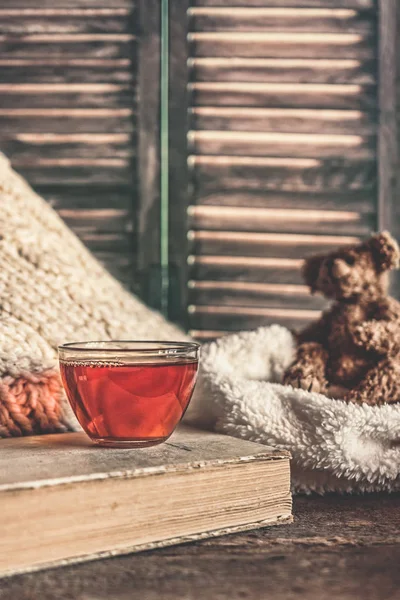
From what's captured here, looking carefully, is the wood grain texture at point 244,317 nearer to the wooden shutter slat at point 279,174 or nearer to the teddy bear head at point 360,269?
the wooden shutter slat at point 279,174

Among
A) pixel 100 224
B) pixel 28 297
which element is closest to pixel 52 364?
pixel 28 297

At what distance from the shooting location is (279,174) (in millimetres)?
1384

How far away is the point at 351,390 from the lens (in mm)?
748

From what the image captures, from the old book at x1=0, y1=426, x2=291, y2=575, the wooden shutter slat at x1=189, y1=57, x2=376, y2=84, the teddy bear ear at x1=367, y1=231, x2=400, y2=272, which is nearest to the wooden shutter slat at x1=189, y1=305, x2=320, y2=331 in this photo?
the wooden shutter slat at x1=189, y1=57, x2=376, y2=84

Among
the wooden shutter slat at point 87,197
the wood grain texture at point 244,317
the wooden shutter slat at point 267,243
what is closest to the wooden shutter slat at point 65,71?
the wooden shutter slat at point 87,197

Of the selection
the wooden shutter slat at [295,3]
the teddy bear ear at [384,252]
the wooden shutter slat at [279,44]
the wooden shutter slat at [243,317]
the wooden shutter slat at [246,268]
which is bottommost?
the wooden shutter slat at [243,317]

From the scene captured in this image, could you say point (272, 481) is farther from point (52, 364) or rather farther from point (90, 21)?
point (90, 21)

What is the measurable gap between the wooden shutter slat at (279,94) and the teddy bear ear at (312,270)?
61 cm

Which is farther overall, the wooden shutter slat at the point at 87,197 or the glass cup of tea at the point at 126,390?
the wooden shutter slat at the point at 87,197

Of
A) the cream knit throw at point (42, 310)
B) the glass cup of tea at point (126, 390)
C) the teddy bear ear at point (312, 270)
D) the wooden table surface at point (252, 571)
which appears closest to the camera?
the wooden table surface at point (252, 571)

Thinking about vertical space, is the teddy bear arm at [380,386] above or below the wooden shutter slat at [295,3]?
below

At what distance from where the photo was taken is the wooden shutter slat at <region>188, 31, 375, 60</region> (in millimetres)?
1369

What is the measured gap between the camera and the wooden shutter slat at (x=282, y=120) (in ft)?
4.51

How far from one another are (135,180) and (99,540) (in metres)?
0.96
